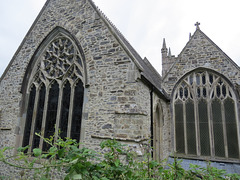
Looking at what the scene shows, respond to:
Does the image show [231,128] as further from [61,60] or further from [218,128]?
[61,60]

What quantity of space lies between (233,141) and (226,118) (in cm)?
120

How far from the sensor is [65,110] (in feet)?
23.3

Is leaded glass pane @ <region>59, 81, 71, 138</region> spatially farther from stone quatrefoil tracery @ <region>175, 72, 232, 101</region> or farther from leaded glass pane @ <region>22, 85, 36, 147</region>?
stone quatrefoil tracery @ <region>175, 72, 232, 101</region>

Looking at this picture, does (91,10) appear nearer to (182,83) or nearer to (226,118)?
(182,83)

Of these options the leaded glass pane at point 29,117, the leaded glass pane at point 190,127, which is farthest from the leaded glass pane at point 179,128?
the leaded glass pane at point 29,117

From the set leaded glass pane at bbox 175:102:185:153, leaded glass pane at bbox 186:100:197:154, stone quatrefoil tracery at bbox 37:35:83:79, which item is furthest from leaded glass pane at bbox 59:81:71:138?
leaded glass pane at bbox 186:100:197:154

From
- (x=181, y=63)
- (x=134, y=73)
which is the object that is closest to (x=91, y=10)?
(x=134, y=73)

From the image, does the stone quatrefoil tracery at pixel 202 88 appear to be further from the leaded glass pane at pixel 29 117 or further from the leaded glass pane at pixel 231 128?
the leaded glass pane at pixel 29 117

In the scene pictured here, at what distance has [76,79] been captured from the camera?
283 inches

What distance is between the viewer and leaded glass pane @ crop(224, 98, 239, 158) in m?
8.45

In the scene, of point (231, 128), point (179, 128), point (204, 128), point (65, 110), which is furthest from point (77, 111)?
point (231, 128)

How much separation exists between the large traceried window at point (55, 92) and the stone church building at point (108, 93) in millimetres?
43

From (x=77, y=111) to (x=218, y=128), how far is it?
298 inches

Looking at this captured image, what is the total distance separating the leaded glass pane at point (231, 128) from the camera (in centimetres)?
845
